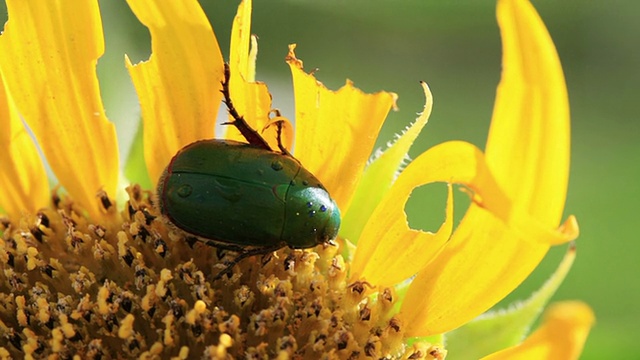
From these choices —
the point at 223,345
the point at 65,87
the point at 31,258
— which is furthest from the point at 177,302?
the point at 65,87

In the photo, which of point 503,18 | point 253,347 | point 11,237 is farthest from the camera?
point 11,237

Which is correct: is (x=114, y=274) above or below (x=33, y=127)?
below

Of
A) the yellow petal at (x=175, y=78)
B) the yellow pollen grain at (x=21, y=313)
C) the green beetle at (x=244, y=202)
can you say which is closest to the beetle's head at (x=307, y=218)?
the green beetle at (x=244, y=202)

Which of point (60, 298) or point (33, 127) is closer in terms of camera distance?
point (60, 298)

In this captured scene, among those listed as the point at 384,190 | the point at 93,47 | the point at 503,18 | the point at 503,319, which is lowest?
the point at 503,319

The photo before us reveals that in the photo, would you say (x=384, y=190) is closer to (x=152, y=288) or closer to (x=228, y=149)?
(x=228, y=149)

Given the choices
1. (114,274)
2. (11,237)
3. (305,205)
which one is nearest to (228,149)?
(305,205)

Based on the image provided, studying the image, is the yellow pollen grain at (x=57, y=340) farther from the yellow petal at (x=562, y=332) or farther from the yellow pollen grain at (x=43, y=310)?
the yellow petal at (x=562, y=332)

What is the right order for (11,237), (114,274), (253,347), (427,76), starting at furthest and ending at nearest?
(427,76)
(11,237)
(114,274)
(253,347)
